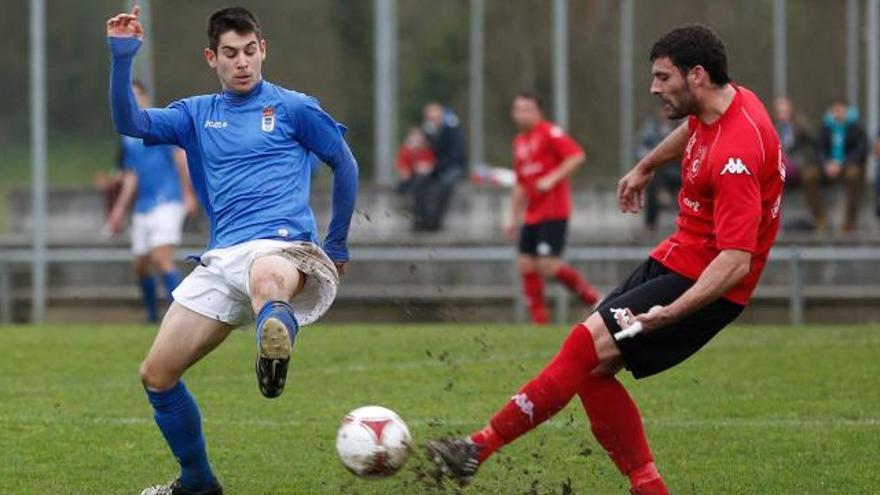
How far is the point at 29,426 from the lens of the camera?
A: 9.65 meters

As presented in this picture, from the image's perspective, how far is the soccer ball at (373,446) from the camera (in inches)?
262

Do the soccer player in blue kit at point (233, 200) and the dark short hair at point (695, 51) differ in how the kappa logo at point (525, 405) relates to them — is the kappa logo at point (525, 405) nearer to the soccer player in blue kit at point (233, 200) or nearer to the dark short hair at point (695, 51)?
the soccer player in blue kit at point (233, 200)

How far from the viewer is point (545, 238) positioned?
1659 cm

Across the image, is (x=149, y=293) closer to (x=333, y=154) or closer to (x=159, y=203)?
(x=159, y=203)

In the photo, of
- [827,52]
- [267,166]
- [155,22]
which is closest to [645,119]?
[827,52]

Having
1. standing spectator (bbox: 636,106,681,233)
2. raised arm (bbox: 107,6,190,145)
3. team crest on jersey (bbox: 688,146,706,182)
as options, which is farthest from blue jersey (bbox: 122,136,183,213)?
team crest on jersey (bbox: 688,146,706,182)

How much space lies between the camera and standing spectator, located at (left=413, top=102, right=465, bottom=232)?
867 inches

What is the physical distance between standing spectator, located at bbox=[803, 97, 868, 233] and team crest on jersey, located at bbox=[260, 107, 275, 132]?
14.1 m

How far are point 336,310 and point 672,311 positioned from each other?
13.9 meters

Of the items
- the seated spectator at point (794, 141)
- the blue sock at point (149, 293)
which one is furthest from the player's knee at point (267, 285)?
the seated spectator at point (794, 141)

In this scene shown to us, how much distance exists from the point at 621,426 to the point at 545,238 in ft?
31.6

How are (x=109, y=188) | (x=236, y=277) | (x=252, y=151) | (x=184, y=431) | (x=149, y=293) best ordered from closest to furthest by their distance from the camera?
(x=236, y=277) < (x=184, y=431) < (x=252, y=151) < (x=149, y=293) < (x=109, y=188)

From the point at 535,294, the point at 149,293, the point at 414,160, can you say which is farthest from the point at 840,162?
the point at 149,293

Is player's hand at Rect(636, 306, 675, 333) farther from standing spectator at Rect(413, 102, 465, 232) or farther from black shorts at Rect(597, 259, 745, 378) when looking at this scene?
standing spectator at Rect(413, 102, 465, 232)
